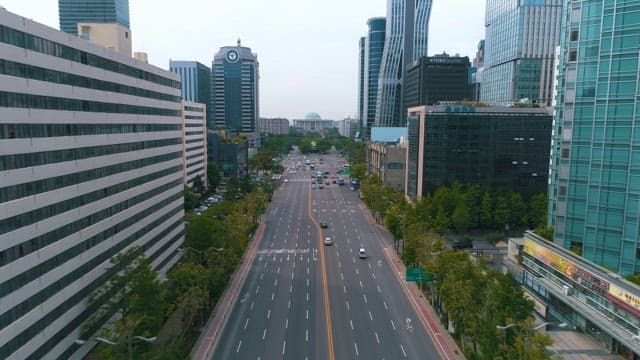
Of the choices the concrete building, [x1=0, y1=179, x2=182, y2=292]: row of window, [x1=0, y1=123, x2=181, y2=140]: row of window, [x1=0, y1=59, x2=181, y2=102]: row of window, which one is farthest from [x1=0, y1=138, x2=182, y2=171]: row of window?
the concrete building

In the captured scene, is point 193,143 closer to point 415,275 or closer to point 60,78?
point 415,275

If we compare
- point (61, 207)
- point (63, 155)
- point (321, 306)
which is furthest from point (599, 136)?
point (61, 207)

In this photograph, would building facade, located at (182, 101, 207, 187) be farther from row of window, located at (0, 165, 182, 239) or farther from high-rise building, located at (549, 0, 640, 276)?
high-rise building, located at (549, 0, 640, 276)

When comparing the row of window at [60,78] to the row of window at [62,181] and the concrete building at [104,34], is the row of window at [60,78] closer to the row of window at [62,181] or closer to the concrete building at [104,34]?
the concrete building at [104,34]

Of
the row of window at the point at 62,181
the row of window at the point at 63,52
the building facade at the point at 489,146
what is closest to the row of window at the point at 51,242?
the row of window at the point at 62,181

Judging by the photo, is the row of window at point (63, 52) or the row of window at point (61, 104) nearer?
the row of window at point (63, 52)
